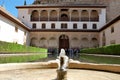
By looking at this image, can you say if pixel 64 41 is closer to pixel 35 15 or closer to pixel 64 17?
pixel 64 17

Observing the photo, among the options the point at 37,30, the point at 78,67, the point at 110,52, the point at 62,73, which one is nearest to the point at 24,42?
the point at 37,30

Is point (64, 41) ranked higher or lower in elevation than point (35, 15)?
lower

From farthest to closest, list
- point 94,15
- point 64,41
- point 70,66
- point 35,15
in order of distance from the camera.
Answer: point 35,15 → point 94,15 → point 64,41 → point 70,66

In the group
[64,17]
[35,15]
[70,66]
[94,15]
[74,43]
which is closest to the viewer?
[70,66]

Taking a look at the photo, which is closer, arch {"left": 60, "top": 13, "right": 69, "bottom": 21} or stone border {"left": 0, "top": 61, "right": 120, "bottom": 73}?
stone border {"left": 0, "top": 61, "right": 120, "bottom": 73}

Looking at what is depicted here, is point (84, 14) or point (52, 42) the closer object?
point (52, 42)

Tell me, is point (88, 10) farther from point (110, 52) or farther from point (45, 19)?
point (110, 52)

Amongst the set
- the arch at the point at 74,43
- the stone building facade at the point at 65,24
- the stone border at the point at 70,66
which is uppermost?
the stone building facade at the point at 65,24

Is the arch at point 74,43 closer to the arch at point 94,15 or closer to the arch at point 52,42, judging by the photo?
the arch at point 52,42

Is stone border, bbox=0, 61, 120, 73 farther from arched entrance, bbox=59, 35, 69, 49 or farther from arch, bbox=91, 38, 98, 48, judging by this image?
arched entrance, bbox=59, 35, 69, 49

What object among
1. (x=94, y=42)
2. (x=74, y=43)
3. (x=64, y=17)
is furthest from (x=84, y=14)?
(x=74, y=43)

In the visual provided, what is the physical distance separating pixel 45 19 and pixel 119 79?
43.1 meters

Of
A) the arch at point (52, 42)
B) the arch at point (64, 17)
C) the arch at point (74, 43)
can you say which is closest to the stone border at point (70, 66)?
the arch at point (74, 43)

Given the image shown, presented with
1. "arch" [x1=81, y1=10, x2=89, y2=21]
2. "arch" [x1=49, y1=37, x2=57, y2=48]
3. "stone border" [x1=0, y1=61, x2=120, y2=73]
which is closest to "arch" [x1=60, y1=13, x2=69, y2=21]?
"arch" [x1=81, y1=10, x2=89, y2=21]
